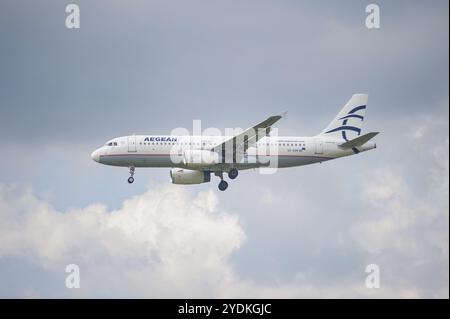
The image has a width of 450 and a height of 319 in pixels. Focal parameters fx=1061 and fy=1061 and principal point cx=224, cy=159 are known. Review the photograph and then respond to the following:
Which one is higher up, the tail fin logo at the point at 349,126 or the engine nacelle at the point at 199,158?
the tail fin logo at the point at 349,126

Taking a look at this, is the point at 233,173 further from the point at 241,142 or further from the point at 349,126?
the point at 349,126

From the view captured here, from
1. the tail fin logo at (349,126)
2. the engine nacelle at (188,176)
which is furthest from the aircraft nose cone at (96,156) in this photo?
the tail fin logo at (349,126)

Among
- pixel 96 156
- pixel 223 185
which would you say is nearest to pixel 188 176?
pixel 223 185

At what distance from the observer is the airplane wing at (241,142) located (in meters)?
98.4

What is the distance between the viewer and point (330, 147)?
105m

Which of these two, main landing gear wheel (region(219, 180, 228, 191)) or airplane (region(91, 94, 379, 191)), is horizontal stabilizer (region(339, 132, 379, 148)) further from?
main landing gear wheel (region(219, 180, 228, 191))

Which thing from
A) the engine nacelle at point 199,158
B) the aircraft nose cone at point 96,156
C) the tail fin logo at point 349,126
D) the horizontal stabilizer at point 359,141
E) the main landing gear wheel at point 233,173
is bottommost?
the main landing gear wheel at point 233,173

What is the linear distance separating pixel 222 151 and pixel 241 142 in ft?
7.00

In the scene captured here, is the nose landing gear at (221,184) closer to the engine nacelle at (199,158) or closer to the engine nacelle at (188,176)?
the engine nacelle at (188,176)

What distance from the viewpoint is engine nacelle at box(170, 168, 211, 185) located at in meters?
107

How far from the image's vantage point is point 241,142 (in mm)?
100938

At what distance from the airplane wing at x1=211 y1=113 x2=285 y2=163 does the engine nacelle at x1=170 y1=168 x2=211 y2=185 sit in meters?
5.69
